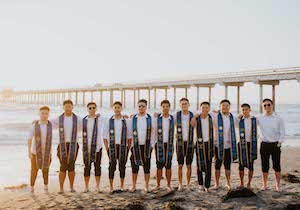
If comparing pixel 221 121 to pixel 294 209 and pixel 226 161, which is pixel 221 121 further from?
pixel 294 209

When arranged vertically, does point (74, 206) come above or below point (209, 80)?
below

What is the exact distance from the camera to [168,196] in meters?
4.81

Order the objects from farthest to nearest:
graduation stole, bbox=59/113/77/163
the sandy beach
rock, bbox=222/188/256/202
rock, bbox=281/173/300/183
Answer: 1. rock, bbox=281/173/300/183
2. graduation stole, bbox=59/113/77/163
3. rock, bbox=222/188/256/202
4. the sandy beach

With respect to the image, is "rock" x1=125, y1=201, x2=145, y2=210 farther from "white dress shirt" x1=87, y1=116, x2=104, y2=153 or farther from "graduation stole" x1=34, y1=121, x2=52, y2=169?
"graduation stole" x1=34, y1=121, x2=52, y2=169

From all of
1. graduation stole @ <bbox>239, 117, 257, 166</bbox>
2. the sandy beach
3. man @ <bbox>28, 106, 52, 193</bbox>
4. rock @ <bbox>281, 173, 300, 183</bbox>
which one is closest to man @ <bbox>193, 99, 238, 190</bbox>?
graduation stole @ <bbox>239, 117, 257, 166</bbox>

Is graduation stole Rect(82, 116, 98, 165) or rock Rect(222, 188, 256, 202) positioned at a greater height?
graduation stole Rect(82, 116, 98, 165)

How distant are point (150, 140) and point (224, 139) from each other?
1191 millimetres

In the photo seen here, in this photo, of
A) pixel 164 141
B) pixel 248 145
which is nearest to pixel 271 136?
pixel 248 145

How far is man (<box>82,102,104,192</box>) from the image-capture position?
203 inches

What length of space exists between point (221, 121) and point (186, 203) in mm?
1497

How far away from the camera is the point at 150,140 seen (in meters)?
5.22

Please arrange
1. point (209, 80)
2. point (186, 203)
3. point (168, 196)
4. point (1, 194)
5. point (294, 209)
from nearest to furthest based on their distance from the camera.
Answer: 1. point (294, 209)
2. point (186, 203)
3. point (168, 196)
4. point (1, 194)
5. point (209, 80)

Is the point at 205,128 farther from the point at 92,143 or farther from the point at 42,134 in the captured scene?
the point at 42,134

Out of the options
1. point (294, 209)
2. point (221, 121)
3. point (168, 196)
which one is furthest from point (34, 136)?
point (294, 209)
